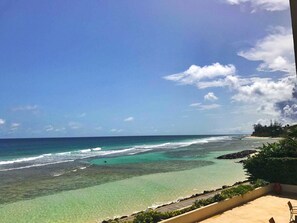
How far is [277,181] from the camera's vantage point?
723 inches

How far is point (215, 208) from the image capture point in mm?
13586

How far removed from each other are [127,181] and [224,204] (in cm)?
1590

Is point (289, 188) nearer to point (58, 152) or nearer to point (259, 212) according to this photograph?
point (259, 212)

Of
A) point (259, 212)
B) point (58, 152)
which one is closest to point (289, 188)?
point (259, 212)

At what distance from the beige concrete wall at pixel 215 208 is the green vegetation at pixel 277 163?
191cm

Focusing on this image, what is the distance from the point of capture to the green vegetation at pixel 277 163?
17859mm

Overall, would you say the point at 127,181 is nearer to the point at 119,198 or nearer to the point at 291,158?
the point at 119,198

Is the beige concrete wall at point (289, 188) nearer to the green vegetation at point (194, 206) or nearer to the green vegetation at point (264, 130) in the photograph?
the green vegetation at point (194, 206)

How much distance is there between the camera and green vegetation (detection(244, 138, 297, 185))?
17.9 meters

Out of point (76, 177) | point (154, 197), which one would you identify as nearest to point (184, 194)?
point (154, 197)

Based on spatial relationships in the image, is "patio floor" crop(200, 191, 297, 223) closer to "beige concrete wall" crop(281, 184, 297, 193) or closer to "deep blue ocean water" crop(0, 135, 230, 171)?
"beige concrete wall" crop(281, 184, 297, 193)

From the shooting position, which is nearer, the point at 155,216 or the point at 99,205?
the point at 155,216

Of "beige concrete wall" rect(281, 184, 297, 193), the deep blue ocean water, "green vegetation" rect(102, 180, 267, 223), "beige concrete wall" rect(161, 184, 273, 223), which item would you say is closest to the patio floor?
"beige concrete wall" rect(161, 184, 273, 223)

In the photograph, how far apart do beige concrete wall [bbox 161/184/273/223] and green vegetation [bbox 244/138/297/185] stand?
6.28 feet
